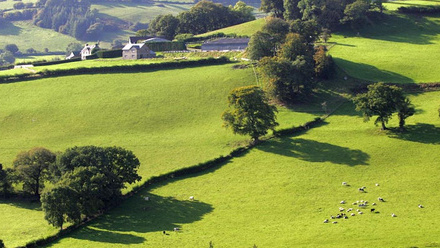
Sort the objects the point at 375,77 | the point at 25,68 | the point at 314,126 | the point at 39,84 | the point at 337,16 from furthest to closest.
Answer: the point at 337,16
the point at 25,68
the point at 39,84
the point at 375,77
the point at 314,126

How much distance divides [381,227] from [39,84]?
302 ft

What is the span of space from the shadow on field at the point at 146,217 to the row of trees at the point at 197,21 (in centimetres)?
11427

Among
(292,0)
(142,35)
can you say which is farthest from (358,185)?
(142,35)

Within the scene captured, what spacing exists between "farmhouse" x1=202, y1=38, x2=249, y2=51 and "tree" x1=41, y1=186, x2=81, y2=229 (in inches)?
3364

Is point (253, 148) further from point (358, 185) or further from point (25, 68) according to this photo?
point (25, 68)

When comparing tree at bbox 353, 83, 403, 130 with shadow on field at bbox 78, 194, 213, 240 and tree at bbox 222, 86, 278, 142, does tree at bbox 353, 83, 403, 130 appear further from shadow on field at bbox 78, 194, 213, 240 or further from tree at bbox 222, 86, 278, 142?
shadow on field at bbox 78, 194, 213, 240

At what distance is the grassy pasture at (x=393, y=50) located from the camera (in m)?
125

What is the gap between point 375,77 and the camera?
12381cm

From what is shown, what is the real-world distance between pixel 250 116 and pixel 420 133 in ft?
94.5

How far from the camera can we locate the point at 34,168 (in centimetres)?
8781

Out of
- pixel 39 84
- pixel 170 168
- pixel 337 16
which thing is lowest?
pixel 170 168

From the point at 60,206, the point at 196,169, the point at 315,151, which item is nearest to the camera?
the point at 60,206

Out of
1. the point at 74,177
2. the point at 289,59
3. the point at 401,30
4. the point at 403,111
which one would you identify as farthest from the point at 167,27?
the point at 74,177

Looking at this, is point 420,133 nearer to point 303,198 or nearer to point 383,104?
point 383,104
